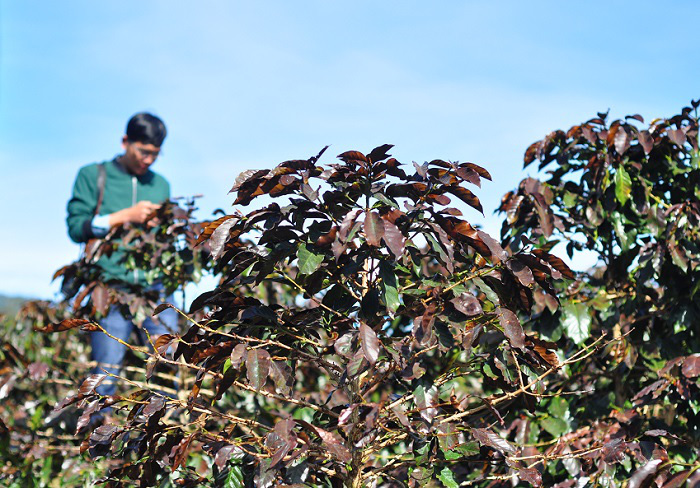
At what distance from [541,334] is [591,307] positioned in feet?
0.94

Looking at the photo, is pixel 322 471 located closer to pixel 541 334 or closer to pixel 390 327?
pixel 541 334

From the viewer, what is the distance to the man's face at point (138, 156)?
12.9ft

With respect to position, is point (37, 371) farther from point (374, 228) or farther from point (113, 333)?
point (374, 228)

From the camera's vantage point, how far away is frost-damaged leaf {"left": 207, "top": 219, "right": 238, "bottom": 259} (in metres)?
1.81

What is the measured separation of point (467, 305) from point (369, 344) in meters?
0.27

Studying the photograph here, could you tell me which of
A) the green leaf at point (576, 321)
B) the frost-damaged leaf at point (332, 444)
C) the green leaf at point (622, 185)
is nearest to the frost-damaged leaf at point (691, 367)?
the green leaf at point (576, 321)

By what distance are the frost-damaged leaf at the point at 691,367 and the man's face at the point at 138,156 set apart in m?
2.75

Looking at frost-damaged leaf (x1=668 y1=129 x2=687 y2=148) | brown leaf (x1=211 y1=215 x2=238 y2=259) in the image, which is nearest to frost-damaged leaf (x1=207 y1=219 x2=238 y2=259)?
brown leaf (x1=211 y1=215 x2=238 y2=259)

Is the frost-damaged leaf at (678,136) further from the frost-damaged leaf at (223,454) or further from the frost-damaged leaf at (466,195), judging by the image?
the frost-damaged leaf at (223,454)

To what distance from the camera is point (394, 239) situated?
1.67m

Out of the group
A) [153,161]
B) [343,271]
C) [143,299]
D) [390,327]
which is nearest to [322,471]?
[343,271]

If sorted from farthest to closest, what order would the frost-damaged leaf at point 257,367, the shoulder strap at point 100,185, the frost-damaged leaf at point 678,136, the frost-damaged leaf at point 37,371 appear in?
the shoulder strap at point 100,185
the frost-damaged leaf at point 37,371
the frost-damaged leaf at point 678,136
the frost-damaged leaf at point 257,367

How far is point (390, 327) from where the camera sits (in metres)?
4.05

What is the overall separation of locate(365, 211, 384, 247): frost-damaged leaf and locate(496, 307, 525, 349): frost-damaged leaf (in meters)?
0.37
